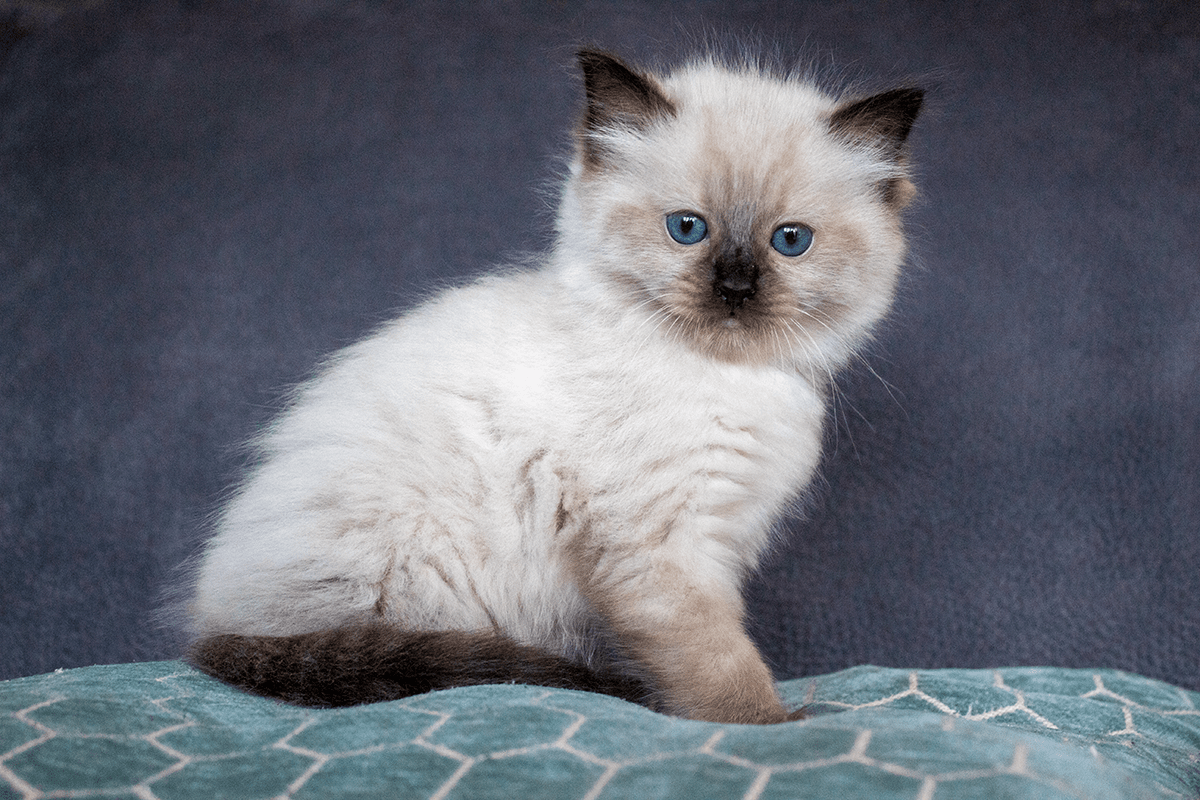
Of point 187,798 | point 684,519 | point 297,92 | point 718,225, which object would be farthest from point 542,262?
point 187,798

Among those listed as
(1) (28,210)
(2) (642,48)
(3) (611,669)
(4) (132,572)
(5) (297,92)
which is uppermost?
(2) (642,48)

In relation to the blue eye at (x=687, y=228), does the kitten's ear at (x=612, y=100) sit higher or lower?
higher

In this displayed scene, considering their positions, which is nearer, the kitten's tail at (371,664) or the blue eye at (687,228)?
the kitten's tail at (371,664)

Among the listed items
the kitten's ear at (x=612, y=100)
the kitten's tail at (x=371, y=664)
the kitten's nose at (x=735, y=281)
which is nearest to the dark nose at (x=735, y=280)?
the kitten's nose at (x=735, y=281)

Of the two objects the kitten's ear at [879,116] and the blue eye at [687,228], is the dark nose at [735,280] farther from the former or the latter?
the kitten's ear at [879,116]

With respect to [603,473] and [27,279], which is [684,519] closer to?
[603,473]

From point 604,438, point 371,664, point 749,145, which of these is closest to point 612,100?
point 749,145
